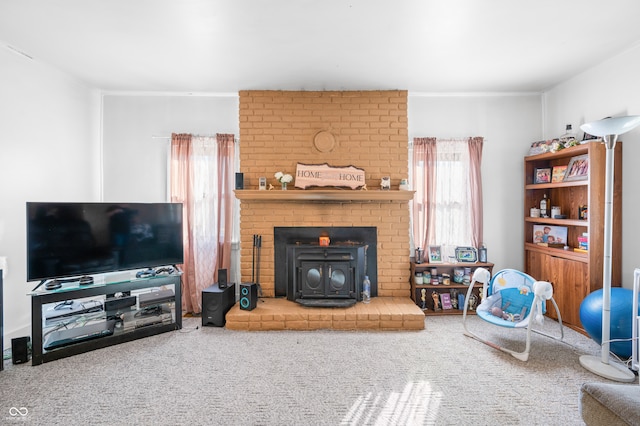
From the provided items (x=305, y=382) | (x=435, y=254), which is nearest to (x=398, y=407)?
(x=305, y=382)

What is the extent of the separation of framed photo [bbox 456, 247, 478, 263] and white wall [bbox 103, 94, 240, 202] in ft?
11.2

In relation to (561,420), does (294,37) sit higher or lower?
higher

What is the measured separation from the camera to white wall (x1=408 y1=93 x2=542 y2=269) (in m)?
3.92

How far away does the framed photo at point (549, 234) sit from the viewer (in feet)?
11.3

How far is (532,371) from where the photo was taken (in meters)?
2.37

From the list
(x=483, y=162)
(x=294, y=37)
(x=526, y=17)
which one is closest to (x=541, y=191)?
(x=483, y=162)

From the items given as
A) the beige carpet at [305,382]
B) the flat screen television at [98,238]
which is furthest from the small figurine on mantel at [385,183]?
the flat screen television at [98,238]

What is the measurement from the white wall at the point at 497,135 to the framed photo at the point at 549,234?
0.64 ft

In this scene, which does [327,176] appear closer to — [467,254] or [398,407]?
[467,254]

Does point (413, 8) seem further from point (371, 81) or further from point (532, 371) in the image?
point (532, 371)

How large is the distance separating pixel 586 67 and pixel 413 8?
2.49 metres

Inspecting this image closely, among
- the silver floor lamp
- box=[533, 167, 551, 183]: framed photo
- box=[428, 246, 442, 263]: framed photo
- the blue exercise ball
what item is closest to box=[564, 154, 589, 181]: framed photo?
box=[533, 167, 551, 183]: framed photo

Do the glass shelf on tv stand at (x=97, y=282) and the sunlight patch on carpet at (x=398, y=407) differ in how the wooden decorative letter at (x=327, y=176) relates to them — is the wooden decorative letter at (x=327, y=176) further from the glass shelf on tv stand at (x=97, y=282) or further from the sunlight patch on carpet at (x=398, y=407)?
the sunlight patch on carpet at (x=398, y=407)

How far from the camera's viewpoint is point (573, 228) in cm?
338
